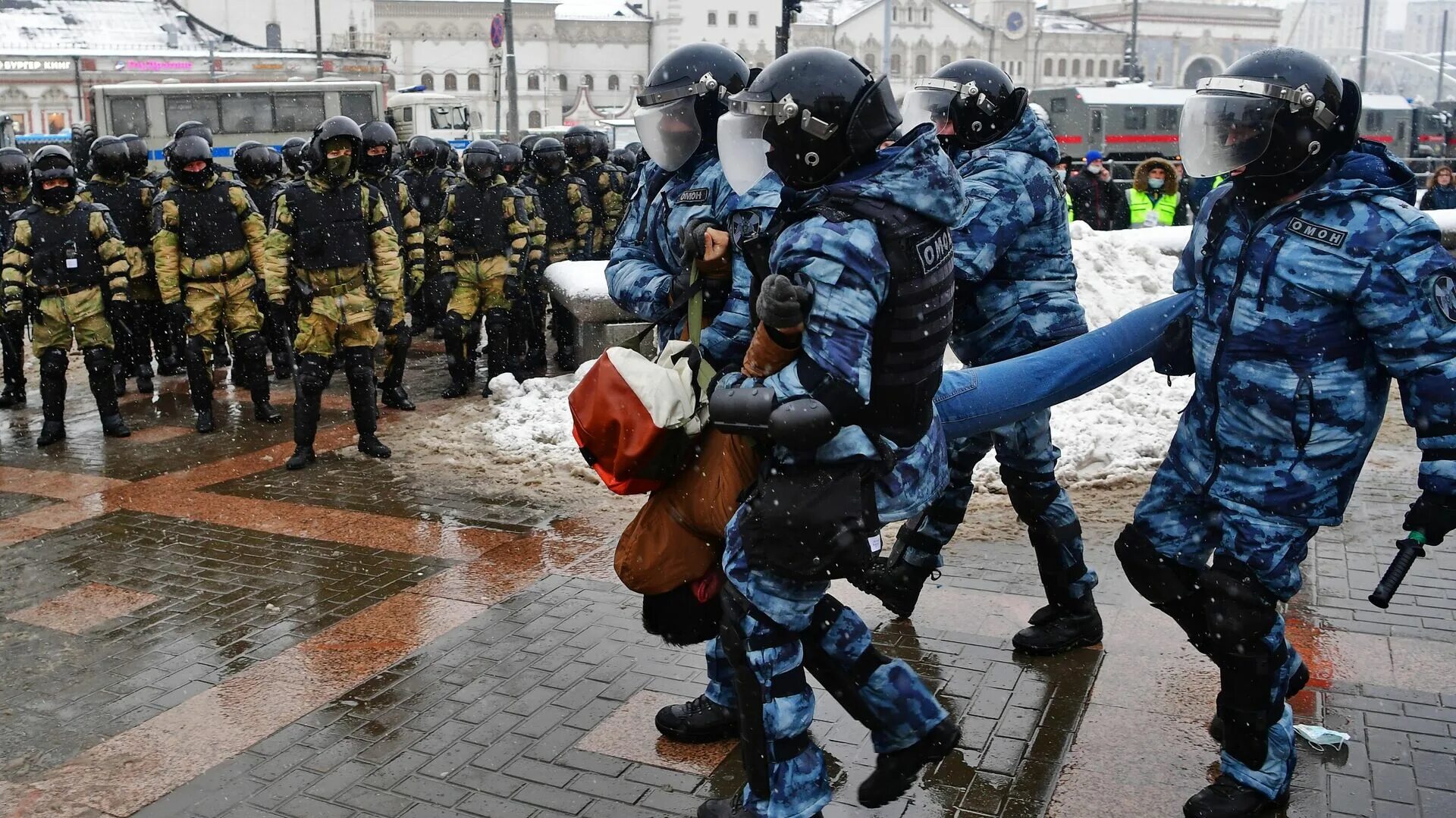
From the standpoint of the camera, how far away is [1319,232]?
131 inches

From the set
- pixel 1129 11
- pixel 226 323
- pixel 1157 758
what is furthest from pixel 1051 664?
pixel 1129 11

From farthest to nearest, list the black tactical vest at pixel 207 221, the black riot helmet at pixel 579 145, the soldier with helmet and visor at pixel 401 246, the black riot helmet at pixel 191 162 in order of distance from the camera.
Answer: the black riot helmet at pixel 579 145, the black tactical vest at pixel 207 221, the black riot helmet at pixel 191 162, the soldier with helmet and visor at pixel 401 246

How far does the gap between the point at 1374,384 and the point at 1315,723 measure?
132 centimetres

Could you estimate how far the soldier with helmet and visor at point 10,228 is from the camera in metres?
9.61

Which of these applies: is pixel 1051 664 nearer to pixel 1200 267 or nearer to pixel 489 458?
pixel 1200 267

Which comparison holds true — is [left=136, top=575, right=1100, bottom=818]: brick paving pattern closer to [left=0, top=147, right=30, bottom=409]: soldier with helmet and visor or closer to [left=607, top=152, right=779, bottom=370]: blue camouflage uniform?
[left=607, top=152, right=779, bottom=370]: blue camouflage uniform

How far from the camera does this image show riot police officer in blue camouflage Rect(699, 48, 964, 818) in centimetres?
291

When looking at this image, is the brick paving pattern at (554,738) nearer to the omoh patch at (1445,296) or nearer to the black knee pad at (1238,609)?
the black knee pad at (1238,609)

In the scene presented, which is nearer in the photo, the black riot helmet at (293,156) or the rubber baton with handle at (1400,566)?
the rubber baton with handle at (1400,566)

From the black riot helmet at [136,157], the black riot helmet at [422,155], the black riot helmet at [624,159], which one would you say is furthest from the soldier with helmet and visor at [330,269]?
the black riot helmet at [624,159]

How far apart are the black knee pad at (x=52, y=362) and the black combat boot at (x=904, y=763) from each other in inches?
315

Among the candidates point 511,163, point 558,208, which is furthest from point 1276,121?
point 558,208

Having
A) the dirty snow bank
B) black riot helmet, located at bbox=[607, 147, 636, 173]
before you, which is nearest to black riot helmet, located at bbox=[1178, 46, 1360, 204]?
the dirty snow bank

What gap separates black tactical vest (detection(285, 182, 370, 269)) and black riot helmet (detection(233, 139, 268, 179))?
2.13m
